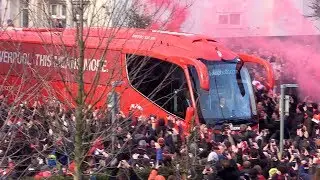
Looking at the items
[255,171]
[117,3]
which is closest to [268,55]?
[255,171]

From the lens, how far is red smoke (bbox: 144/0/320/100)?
90.0ft

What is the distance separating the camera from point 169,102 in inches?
864

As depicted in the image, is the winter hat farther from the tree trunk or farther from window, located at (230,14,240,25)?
window, located at (230,14,240,25)

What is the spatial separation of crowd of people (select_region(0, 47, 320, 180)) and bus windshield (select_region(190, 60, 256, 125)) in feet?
1.67

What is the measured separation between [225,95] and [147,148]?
14.8 ft

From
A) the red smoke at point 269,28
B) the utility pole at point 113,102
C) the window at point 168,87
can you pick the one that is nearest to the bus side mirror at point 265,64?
the window at point 168,87

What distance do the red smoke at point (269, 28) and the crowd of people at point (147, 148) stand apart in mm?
5069

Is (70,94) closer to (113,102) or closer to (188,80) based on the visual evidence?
(113,102)

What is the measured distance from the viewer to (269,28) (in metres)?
29.8

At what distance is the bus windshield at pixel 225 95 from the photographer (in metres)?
21.5

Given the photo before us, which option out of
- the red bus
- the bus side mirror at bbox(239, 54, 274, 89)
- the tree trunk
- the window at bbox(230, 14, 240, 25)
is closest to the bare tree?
the tree trunk

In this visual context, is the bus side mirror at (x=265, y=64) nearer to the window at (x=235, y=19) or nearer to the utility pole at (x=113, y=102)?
the window at (x=235, y=19)

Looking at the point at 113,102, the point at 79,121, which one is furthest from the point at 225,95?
the point at 79,121

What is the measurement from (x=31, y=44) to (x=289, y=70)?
807 cm
